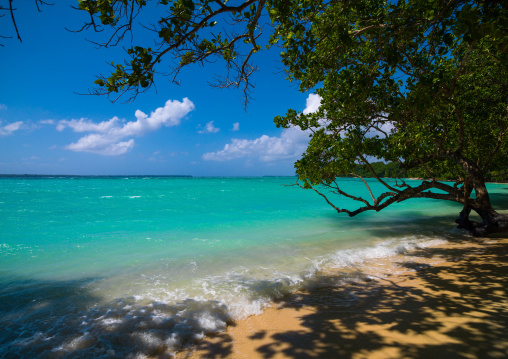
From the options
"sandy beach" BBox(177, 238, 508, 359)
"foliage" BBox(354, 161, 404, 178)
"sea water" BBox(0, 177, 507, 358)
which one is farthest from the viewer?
"foliage" BBox(354, 161, 404, 178)

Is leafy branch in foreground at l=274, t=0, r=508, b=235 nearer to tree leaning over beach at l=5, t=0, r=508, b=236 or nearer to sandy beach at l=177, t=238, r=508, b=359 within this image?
tree leaning over beach at l=5, t=0, r=508, b=236

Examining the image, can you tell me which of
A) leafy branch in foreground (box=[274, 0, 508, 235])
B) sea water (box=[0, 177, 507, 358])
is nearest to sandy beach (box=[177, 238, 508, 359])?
sea water (box=[0, 177, 507, 358])

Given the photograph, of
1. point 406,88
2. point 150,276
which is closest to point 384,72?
point 406,88

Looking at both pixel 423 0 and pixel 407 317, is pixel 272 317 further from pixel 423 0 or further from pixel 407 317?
pixel 423 0

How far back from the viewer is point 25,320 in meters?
4.34

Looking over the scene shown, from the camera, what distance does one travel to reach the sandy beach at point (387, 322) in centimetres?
305

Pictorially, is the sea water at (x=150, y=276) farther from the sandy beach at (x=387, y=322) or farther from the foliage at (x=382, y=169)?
the foliage at (x=382, y=169)

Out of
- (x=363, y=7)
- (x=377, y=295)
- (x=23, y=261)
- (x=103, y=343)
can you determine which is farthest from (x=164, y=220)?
(x=363, y=7)

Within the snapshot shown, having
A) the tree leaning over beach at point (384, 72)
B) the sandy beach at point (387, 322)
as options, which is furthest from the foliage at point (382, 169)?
the sandy beach at point (387, 322)

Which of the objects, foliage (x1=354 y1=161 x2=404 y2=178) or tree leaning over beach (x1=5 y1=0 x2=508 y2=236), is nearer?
tree leaning over beach (x1=5 y1=0 x2=508 y2=236)

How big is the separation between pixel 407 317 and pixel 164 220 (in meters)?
14.3

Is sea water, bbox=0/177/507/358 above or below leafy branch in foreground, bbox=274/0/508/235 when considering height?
below

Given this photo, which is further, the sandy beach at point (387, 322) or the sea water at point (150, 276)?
the sea water at point (150, 276)

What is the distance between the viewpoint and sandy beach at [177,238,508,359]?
3051mm
